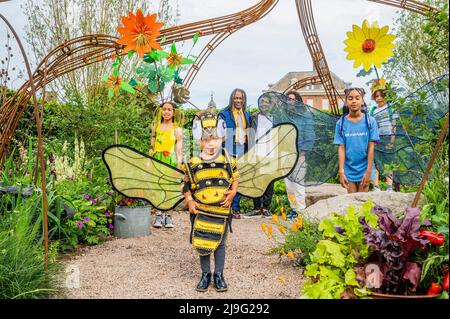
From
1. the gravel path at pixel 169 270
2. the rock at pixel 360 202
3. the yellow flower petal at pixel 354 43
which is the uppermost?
the yellow flower petal at pixel 354 43

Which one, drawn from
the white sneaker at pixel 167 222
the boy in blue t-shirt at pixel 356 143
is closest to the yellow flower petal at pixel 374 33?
the boy in blue t-shirt at pixel 356 143

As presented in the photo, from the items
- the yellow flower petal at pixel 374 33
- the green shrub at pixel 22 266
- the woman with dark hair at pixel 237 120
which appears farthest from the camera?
the woman with dark hair at pixel 237 120

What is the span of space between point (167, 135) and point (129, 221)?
1.06m

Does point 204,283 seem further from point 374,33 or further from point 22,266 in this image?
point 374,33

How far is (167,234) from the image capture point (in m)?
5.21

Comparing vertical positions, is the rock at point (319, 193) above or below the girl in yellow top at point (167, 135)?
below

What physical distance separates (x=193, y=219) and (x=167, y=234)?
207 cm

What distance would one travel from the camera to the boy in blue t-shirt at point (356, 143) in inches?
157

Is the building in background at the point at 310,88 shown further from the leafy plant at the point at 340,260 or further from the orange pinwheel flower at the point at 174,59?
the leafy plant at the point at 340,260

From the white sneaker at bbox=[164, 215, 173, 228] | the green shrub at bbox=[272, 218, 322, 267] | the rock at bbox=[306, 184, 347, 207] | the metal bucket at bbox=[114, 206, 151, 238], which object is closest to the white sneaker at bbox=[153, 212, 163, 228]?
the white sneaker at bbox=[164, 215, 173, 228]

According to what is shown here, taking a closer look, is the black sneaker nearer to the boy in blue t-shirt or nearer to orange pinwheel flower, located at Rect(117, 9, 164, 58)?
the boy in blue t-shirt

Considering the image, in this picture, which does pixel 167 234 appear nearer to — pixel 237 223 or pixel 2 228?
pixel 237 223

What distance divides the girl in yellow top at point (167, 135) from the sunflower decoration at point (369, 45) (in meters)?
2.20

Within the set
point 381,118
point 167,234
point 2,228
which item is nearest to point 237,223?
point 167,234
